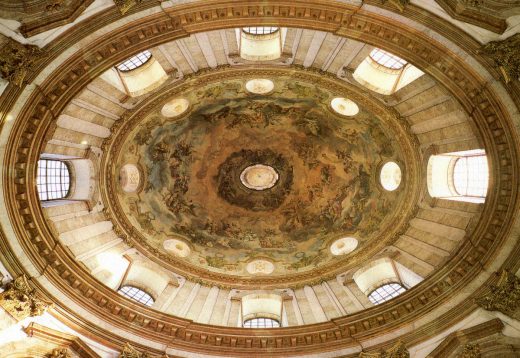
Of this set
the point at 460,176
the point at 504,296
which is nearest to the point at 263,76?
the point at 460,176

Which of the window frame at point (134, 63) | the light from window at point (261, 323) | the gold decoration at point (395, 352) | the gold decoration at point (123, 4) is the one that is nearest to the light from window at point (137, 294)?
the light from window at point (261, 323)

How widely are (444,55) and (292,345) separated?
11.9 m

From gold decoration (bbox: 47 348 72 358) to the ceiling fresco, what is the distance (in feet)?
28.6

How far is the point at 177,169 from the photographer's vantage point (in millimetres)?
26234

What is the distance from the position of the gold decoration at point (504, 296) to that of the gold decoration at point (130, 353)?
1175 centimetres

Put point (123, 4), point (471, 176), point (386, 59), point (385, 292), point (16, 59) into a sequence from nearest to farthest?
point (16, 59) < point (123, 4) < point (471, 176) < point (386, 59) < point (385, 292)

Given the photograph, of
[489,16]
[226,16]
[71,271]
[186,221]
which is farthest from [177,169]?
[489,16]

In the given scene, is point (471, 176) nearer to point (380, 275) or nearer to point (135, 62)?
point (380, 275)

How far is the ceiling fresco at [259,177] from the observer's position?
23.5 meters

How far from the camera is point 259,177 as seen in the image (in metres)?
27.6

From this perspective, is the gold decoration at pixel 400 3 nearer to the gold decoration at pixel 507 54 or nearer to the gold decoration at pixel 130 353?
the gold decoration at pixel 507 54

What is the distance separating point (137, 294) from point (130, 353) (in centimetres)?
486

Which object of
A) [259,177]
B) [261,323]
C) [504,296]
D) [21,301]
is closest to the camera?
[21,301]

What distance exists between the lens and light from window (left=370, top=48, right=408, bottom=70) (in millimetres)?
19109
